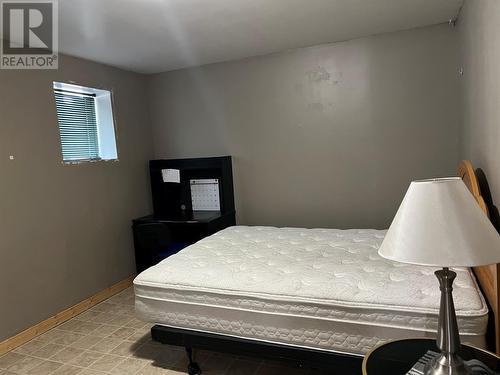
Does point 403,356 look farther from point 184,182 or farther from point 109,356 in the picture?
point 184,182

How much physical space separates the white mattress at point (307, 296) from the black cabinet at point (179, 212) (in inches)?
36.7

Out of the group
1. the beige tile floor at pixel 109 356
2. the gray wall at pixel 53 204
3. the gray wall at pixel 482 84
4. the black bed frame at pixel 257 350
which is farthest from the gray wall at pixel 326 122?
the black bed frame at pixel 257 350

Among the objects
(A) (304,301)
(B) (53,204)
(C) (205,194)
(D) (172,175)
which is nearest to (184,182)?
(D) (172,175)

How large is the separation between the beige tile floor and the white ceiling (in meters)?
2.43

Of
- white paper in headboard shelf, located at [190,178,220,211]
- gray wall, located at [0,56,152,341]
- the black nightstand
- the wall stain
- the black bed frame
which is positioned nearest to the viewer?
the black nightstand

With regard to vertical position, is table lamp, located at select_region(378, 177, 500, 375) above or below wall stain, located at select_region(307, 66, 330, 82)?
below

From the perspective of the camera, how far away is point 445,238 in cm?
105

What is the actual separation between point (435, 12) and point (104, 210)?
3.58 meters

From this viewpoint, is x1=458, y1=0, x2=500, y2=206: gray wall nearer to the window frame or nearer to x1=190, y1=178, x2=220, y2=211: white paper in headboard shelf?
x1=190, y1=178, x2=220, y2=211: white paper in headboard shelf

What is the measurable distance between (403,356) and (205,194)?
3.12m

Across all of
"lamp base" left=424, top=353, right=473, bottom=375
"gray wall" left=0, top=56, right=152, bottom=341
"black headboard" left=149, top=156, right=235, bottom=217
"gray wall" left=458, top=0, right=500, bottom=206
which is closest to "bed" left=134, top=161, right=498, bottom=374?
"gray wall" left=458, top=0, right=500, bottom=206

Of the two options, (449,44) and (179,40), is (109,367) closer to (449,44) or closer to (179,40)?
(179,40)

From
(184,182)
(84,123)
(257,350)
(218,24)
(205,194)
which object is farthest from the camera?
(184,182)

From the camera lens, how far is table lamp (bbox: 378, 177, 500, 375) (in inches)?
40.4
